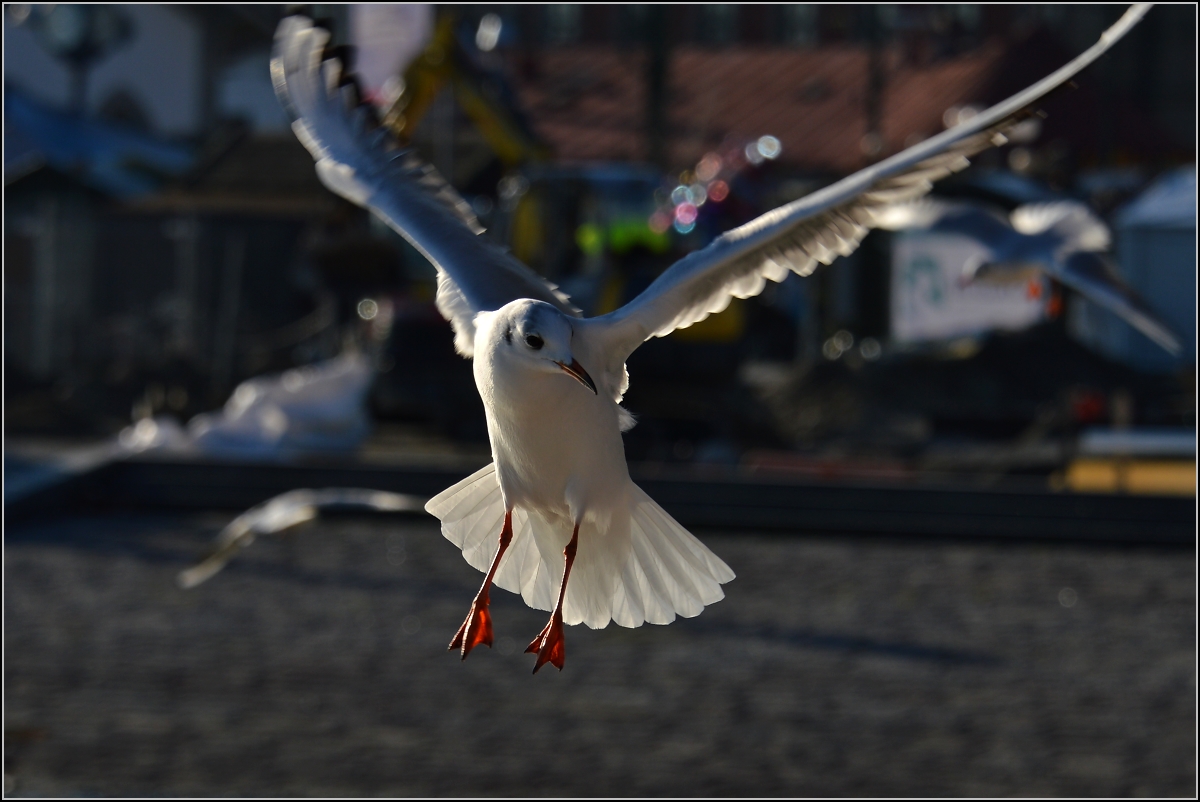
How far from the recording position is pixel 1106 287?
743cm

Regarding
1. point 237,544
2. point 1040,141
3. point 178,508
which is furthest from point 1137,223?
point 237,544

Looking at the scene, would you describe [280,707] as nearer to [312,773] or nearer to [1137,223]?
[312,773]

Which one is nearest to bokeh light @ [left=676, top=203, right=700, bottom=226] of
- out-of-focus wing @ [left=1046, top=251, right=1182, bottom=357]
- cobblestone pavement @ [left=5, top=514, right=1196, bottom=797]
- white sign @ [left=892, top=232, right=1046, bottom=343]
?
white sign @ [left=892, top=232, right=1046, bottom=343]

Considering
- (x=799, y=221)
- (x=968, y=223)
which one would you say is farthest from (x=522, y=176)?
(x=799, y=221)

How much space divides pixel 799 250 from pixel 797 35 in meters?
28.8

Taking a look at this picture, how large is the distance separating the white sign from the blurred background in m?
0.07

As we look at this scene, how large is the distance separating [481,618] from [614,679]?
562 centimetres

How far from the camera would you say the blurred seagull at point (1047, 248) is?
24.3 feet

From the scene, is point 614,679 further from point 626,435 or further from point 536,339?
point 626,435

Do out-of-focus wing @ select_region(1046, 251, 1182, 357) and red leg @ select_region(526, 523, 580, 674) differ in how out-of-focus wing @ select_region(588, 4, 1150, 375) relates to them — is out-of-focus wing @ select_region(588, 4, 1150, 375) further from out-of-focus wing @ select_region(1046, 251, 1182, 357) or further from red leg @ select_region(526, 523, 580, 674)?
out-of-focus wing @ select_region(1046, 251, 1182, 357)

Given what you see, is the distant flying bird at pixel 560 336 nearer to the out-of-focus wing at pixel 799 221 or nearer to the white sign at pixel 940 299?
the out-of-focus wing at pixel 799 221

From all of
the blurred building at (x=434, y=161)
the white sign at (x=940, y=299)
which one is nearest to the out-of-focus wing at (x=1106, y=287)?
the blurred building at (x=434, y=161)

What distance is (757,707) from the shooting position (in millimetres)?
8500

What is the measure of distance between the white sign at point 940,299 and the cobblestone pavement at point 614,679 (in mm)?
5807
